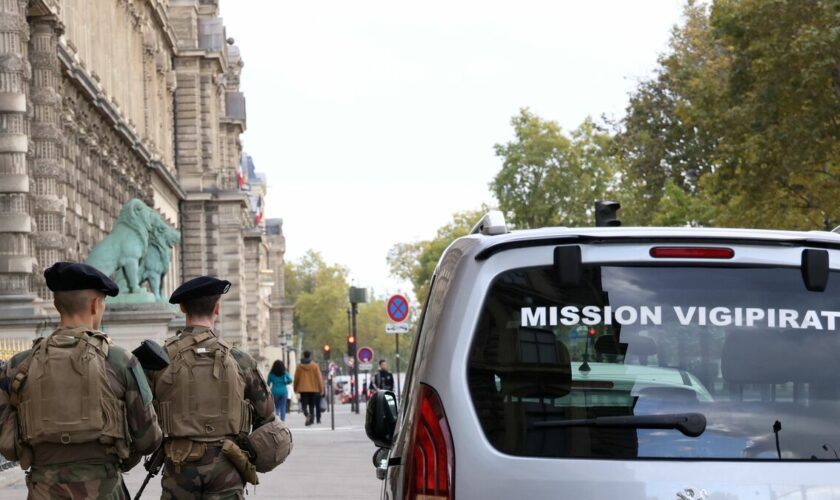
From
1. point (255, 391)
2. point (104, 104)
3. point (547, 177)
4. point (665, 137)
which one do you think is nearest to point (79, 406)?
point (255, 391)

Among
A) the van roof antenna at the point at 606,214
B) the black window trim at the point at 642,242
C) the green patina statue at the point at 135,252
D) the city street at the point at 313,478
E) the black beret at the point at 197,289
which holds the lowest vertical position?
the city street at the point at 313,478

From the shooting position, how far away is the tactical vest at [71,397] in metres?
7.53

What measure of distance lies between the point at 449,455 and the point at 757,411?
0.93 meters

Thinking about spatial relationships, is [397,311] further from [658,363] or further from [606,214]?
[658,363]

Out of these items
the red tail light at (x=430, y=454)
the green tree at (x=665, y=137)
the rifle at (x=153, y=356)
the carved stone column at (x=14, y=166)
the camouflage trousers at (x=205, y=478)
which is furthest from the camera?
the green tree at (x=665, y=137)

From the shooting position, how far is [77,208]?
43500 millimetres

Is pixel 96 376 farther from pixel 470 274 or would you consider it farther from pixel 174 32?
pixel 174 32

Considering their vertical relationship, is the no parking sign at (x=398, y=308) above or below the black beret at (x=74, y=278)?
above

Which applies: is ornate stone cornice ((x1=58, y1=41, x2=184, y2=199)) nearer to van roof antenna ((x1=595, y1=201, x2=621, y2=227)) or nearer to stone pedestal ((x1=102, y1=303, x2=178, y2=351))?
stone pedestal ((x1=102, y1=303, x2=178, y2=351))

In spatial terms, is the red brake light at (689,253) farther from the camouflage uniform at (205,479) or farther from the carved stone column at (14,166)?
the carved stone column at (14,166)

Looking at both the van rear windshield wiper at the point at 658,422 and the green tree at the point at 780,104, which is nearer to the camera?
the van rear windshield wiper at the point at 658,422

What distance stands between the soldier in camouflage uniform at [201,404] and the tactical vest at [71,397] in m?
1.07

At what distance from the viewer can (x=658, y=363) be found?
19.0 feet

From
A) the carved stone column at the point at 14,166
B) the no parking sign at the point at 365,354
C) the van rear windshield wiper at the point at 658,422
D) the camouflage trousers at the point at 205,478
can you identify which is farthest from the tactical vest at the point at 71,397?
the no parking sign at the point at 365,354
